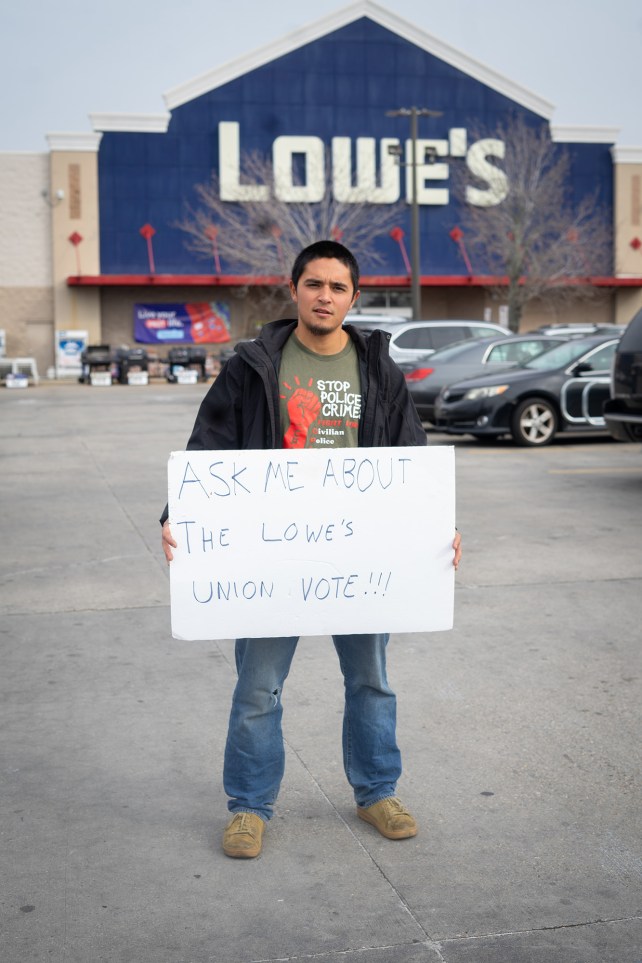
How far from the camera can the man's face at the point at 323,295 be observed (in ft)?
12.9

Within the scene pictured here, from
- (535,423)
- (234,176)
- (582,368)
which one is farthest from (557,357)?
(234,176)

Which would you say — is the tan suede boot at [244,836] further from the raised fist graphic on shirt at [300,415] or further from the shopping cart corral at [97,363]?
the shopping cart corral at [97,363]

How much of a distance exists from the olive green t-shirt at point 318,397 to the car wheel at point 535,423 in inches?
520

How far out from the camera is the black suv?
12305 millimetres

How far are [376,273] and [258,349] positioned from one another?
48058mm

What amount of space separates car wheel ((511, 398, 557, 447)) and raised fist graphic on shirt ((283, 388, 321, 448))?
13230 millimetres

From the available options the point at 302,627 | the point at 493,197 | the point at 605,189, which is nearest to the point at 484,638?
the point at 302,627

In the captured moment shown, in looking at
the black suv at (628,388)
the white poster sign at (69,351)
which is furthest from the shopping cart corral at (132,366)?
the black suv at (628,388)

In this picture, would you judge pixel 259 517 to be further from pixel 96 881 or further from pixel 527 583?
pixel 527 583

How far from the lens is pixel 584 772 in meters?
4.70

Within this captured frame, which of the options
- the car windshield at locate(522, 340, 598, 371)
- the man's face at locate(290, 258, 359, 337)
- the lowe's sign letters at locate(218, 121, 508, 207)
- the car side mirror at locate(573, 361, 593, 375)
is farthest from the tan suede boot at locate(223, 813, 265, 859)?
the lowe's sign letters at locate(218, 121, 508, 207)

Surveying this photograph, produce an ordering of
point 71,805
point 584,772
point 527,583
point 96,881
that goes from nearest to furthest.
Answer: point 96,881 < point 71,805 < point 584,772 < point 527,583

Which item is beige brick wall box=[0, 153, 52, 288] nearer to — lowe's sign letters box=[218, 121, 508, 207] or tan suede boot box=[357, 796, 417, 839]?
lowe's sign letters box=[218, 121, 508, 207]

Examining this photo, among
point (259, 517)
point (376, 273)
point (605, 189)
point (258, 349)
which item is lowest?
point (259, 517)
